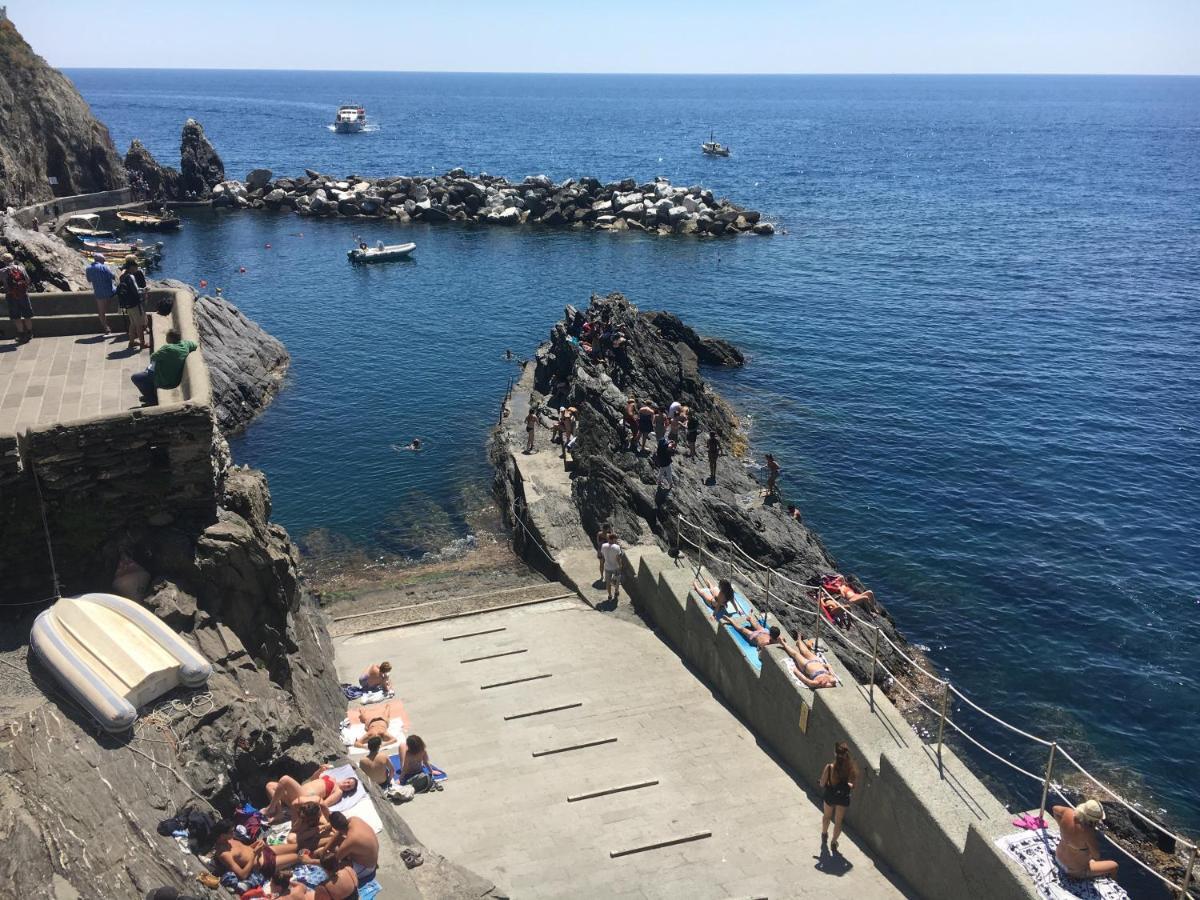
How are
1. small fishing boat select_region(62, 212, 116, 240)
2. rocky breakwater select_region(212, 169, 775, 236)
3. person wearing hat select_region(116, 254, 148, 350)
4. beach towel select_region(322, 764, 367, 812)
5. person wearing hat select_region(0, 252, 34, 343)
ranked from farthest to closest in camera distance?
rocky breakwater select_region(212, 169, 775, 236) → small fishing boat select_region(62, 212, 116, 240) → person wearing hat select_region(0, 252, 34, 343) → person wearing hat select_region(116, 254, 148, 350) → beach towel select_region(322, 764, 367, 812)

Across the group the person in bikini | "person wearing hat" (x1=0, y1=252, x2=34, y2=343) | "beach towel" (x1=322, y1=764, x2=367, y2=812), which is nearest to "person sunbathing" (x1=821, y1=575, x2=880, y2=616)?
the person in bikini

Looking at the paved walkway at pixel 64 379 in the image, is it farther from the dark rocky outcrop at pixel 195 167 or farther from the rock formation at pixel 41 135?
the dark rocky outcrop at pixel 195 167

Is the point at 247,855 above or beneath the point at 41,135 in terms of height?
beneath

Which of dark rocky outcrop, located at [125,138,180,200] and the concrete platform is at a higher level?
dark rocky outcrop, located at [125,138,180,200]

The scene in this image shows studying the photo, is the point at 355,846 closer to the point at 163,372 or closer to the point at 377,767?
the point at 377,767

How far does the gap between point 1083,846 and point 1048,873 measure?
476mm

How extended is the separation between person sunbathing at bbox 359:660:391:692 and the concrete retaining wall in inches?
223

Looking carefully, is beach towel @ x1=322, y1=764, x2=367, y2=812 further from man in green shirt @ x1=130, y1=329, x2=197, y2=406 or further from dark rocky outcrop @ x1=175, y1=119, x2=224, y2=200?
A: dark rocky outcrop @ x1=175, y1=119, x2=224, y2=200

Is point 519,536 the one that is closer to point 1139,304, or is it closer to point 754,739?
point 754,739

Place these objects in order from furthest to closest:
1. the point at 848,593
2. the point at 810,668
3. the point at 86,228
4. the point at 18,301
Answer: the point at 86,228, the point at 848,593, the point at 18,301, the point at 810,668

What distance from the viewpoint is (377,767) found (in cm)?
1327

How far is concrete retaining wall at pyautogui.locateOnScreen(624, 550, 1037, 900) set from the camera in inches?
417

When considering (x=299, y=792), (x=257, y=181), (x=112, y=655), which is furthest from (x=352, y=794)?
(x=257, y=181)

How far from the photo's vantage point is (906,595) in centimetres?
2641
